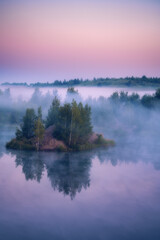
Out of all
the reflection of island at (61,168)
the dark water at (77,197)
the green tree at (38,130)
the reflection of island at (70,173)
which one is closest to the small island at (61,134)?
the green tree at (38,130)

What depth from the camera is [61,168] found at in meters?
35.4

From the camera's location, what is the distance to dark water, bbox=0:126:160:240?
1828 centimetres

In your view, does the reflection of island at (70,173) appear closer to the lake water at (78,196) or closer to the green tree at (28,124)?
the lake water at (78,196)

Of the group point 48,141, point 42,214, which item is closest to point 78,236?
point 42,214

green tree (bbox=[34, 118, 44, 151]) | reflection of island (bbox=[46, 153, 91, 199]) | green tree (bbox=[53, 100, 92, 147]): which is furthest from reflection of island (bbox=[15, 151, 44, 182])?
green tree (bbox=[53, 100, 92, 147])

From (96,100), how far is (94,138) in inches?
2947

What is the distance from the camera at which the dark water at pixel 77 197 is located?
1828 cm

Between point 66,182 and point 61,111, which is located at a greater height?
point 61,111

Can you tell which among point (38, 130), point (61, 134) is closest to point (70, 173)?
point (38, 130)

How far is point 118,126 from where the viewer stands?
103 meters

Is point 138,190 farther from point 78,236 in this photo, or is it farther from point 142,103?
point 142,103

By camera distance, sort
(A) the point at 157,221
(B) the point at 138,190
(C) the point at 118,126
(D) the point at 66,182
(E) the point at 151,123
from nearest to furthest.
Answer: (A) the point at 157,221, (B) the point at 138,190, (D) the point at 66,182, (E) the point at 151,123, (C) the point at 118,126

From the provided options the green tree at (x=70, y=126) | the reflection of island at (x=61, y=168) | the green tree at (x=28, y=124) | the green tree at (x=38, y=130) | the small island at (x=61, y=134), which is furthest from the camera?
the green tree at (x=70, y=126)

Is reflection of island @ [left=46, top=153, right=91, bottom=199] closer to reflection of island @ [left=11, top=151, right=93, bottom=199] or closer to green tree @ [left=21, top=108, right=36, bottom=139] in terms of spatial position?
reflection of island @ [left=11, top=151, right=93, bottom=199]
